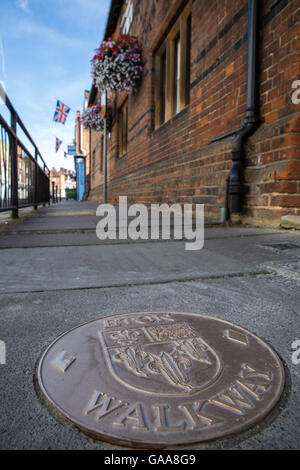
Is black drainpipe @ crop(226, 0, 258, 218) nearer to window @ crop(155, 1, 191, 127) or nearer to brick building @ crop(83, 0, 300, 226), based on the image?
brick building @ crop(83, 0, 300, 226)

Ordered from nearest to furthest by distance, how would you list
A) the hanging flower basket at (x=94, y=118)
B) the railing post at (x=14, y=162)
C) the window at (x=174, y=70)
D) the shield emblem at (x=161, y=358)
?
the shield emblem at (x=161, y=358), the railing post at (x=14, y=162), the window at (x=174, y=70), the hanging flower basket at (x=94, y=118)

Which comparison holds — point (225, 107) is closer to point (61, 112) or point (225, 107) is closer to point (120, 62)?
point (120, 62)

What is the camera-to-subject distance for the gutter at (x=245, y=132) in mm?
3023

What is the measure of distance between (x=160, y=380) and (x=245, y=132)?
2956 mm

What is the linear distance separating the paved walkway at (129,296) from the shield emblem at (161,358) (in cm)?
15

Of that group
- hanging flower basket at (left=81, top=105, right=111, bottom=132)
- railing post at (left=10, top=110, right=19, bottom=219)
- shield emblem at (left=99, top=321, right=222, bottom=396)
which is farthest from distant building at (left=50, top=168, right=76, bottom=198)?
shield emblem at (left=99, top=321, right=222, bottom=396)

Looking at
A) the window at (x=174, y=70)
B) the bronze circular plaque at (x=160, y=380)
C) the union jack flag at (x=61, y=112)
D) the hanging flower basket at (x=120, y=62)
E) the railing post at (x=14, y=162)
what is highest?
the union jack flag at (x=61, y=112)

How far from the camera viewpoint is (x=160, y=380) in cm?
70

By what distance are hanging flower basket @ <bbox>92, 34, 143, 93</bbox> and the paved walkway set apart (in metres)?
5.96

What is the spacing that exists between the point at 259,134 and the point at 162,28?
4078 mm

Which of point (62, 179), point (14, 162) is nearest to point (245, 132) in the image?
point (14, 162)

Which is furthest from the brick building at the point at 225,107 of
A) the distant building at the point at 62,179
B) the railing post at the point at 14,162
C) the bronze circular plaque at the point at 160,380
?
the distant building at the point at 62,179

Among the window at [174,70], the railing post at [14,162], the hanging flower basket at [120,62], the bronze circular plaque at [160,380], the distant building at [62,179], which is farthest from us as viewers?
the distant building at [62,179]

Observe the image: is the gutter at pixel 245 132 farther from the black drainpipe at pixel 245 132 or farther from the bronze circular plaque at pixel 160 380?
the bronze circular plaque at pixel 160 380
